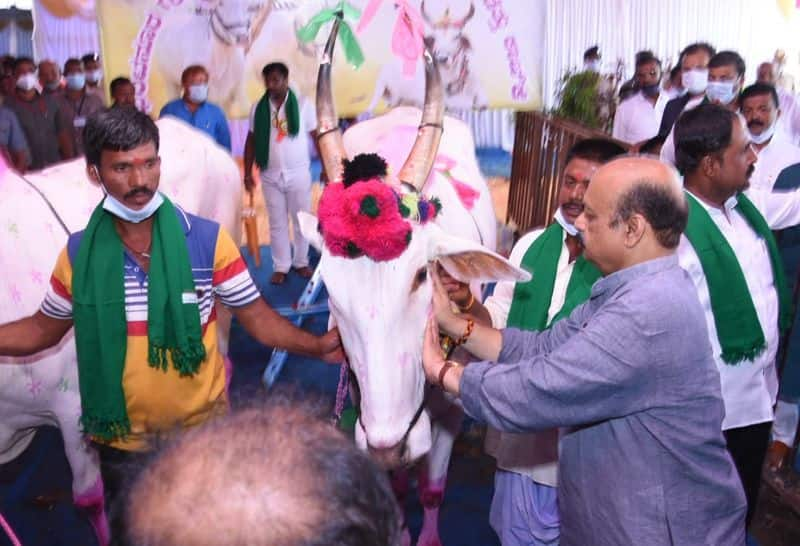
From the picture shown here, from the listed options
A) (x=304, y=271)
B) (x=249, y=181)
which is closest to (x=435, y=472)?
(x=304, y=271)

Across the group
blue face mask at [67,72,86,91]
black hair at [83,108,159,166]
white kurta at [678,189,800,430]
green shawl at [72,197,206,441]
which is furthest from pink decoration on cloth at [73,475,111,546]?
blue face mask at [67,72,86,91]

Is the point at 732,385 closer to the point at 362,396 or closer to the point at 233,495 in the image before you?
the point at 362,396

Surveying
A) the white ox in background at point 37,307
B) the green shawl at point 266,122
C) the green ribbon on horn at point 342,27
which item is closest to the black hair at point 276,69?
the green shawl at point 266,122

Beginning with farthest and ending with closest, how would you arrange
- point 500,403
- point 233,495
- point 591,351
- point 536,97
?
point 536,97, point 500,403, point 591,351, point 233,495

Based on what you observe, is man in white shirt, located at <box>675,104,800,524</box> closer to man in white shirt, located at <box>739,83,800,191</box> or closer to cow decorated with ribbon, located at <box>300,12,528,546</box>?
cow decorated with ribbon, located at <box>300,12,528,546</box>

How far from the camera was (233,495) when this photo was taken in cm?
84

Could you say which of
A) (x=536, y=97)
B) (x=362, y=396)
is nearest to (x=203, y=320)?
(x=362, y=396)

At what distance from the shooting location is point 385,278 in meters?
2.33

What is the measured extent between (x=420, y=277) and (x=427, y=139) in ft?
2.39

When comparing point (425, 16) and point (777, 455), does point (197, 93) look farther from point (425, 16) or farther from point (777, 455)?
point (777, 455)

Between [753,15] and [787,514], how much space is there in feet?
40.8

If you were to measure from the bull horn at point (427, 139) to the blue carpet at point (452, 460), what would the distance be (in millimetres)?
926

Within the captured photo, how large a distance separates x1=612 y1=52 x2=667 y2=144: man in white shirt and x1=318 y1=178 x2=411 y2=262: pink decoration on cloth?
5.08m

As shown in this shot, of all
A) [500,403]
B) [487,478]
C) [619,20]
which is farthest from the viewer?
[619,20]
